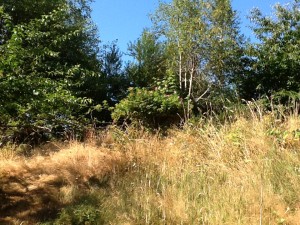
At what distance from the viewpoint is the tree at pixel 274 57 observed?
12.0m

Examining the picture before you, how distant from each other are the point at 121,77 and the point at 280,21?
664 centimetres

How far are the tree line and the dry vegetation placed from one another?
3.55 feet

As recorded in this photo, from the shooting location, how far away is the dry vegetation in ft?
14.9

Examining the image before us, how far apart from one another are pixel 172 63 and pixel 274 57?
12.9 ft

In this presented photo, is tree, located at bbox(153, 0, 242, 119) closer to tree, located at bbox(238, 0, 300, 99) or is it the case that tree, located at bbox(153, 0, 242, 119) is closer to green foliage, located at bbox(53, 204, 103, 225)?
tree, located at bbox(238, 0, 300, 99)

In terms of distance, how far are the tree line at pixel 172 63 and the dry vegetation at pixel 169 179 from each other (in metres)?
1.08

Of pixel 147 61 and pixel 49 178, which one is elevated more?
pixel 147 61

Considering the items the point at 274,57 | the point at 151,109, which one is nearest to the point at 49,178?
the point at 151,109

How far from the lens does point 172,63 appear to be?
48.2 ft

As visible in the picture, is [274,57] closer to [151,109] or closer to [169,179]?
[151,109]

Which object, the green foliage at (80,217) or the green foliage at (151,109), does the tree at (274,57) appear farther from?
the green foliage at (80,217)

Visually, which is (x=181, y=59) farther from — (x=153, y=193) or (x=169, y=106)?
(x=153, y=193)

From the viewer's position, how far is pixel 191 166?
6.20 metres

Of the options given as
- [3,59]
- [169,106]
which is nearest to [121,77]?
[169,106]
